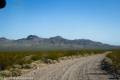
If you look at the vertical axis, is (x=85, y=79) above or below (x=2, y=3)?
below

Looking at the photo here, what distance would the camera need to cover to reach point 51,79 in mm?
12070

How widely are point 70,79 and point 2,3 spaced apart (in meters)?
9.70

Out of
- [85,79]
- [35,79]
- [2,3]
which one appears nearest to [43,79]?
[35,79]

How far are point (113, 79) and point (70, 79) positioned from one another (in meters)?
2.39

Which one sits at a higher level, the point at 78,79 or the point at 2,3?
the point at 2,3

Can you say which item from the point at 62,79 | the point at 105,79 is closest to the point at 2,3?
the point at 62,79

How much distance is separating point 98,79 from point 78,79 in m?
1.08

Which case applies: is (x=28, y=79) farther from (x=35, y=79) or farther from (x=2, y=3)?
(x=2, y=3)

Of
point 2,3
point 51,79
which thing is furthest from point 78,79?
point 2,3

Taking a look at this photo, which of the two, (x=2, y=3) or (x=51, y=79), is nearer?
(x=2, y=3)

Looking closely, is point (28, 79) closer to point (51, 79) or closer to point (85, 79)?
point (51, 79)

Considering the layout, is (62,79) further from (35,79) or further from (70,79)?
(35,79)

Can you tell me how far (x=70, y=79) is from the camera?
12.0 m

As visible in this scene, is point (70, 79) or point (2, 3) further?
point (70, 79)
